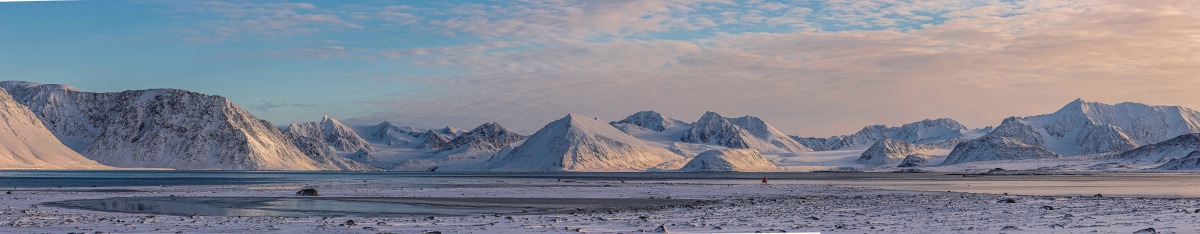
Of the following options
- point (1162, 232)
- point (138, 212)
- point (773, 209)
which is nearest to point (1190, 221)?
point (1162, 232)

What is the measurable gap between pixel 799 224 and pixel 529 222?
942 centimetres

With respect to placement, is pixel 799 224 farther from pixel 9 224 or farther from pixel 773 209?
pixel 9 224

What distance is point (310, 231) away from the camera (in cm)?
3369

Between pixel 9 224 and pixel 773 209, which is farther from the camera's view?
pixel 773 209

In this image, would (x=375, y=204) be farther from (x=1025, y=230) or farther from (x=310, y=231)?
(x=1025, y=230)

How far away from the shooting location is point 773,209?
167ft

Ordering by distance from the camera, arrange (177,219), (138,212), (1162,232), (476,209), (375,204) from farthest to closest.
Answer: (375,204)
(476,209)
(138,212)
(177,219)
(1162,232)

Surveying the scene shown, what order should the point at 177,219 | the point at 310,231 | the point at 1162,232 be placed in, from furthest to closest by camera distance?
the point at 177,219 → the point at 310,231 → the point at 1162,232

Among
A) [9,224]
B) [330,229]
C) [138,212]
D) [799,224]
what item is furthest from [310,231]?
[138,212]

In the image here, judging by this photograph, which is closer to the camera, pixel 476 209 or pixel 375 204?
A: pixel 476 209

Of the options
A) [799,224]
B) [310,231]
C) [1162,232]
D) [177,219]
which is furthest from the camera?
[177,219]

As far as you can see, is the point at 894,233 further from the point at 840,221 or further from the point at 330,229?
the point at 330,229

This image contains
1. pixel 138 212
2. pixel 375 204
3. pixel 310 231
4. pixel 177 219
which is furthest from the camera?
pixel 375 204

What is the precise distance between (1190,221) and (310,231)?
89.4ft
